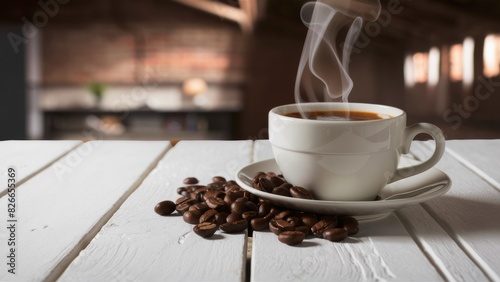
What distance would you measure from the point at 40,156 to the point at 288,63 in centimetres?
686

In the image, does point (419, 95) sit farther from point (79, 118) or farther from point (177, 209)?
point (177, 209)

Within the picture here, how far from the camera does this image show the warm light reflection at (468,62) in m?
5.48

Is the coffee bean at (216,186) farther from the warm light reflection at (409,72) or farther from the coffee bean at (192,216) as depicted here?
the warm light reflection at (409,72)

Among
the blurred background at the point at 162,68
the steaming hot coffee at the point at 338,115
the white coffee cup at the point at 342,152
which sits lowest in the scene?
the blurred background at the point at 162,68

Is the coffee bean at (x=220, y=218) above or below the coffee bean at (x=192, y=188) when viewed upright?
above

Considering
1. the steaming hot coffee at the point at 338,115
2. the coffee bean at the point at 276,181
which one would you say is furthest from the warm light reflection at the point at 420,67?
the coffee bean at the point at 276,181

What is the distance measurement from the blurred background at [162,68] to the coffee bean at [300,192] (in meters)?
6.34

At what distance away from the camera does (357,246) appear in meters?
0.64

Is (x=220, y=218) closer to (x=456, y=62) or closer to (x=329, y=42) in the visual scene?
(x=329, y=42)

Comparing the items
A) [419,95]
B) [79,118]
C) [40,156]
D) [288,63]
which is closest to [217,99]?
[288,63]

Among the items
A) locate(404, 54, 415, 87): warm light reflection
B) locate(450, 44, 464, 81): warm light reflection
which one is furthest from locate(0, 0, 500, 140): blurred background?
locate(450, 44, 464, 81): warm light reflection

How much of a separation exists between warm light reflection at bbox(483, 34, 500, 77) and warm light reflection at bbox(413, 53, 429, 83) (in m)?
1.50

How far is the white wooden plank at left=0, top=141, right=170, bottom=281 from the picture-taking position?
1.97ft

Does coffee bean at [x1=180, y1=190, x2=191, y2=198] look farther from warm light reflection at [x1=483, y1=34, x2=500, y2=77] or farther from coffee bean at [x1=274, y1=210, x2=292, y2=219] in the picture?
warm light reflection at [x1=483, y1=34, x2=500, y2=77]
